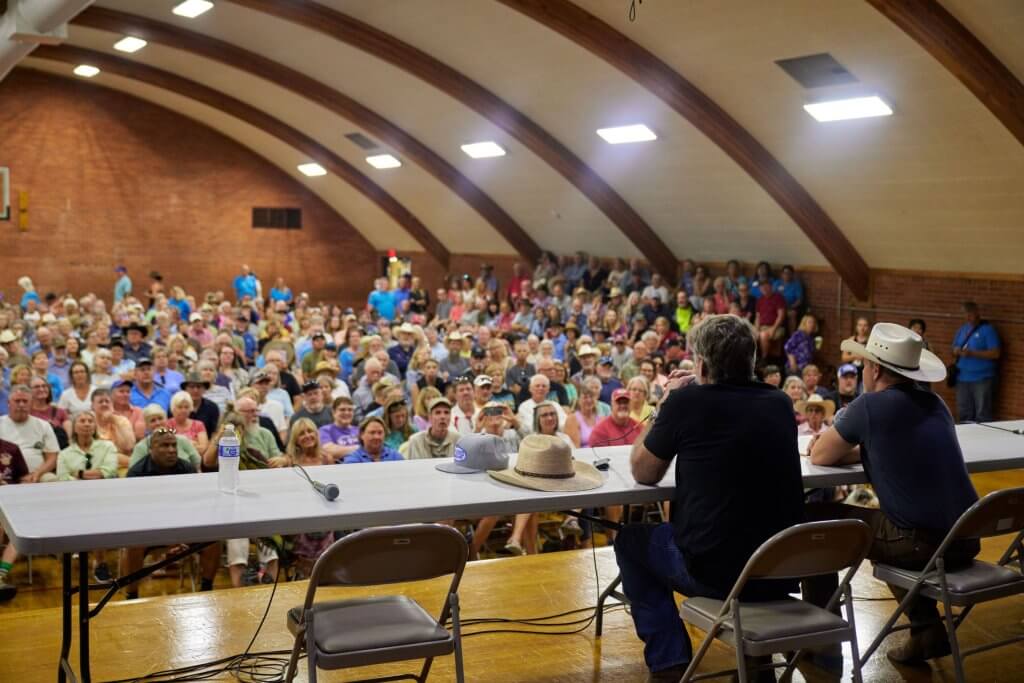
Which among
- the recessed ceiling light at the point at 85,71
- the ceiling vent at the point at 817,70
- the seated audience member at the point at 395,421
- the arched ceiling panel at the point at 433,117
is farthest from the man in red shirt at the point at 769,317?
the recessed ceiling light at the point at 85,71

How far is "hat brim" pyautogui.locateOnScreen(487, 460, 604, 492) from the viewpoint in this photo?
11.8 feet

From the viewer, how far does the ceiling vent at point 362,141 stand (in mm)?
18234

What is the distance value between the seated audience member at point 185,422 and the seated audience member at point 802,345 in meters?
7.91

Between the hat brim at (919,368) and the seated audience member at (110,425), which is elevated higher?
the hat brim at (919,368)

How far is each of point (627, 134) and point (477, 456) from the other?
9.80 meters

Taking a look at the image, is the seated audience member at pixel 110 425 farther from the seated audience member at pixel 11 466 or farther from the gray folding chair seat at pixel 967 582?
the gray folding chair seat at pixel 967 582

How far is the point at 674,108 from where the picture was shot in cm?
1145

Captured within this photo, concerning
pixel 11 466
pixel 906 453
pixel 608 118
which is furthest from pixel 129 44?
pixel 906 453

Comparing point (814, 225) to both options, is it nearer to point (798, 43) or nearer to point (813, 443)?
point (798, 43)

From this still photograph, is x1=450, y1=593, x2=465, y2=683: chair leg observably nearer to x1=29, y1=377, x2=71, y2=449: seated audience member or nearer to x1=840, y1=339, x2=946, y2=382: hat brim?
x1=840, y1=339, x2=946, y2=382: hat brim

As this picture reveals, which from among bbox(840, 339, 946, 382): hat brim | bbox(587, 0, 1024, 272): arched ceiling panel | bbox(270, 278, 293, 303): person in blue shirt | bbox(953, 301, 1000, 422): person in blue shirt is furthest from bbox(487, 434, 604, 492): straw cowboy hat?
bbox(270, 278, 293, 303): person in blue shirt

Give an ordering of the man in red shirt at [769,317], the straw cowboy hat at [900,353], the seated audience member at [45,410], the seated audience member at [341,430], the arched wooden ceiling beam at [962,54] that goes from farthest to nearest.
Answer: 1. the man in red shirt at [769,317]
2. the arched wooden ceiling beam at [962,54]
3. the seated audience member at [45,410]
4. the seated audience member at [341,430]
5. the straw cowboy hat at [900,353]

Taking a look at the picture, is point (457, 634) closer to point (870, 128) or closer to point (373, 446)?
point (373, 446)

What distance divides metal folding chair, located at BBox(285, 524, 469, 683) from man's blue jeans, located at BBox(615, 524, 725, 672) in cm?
84
